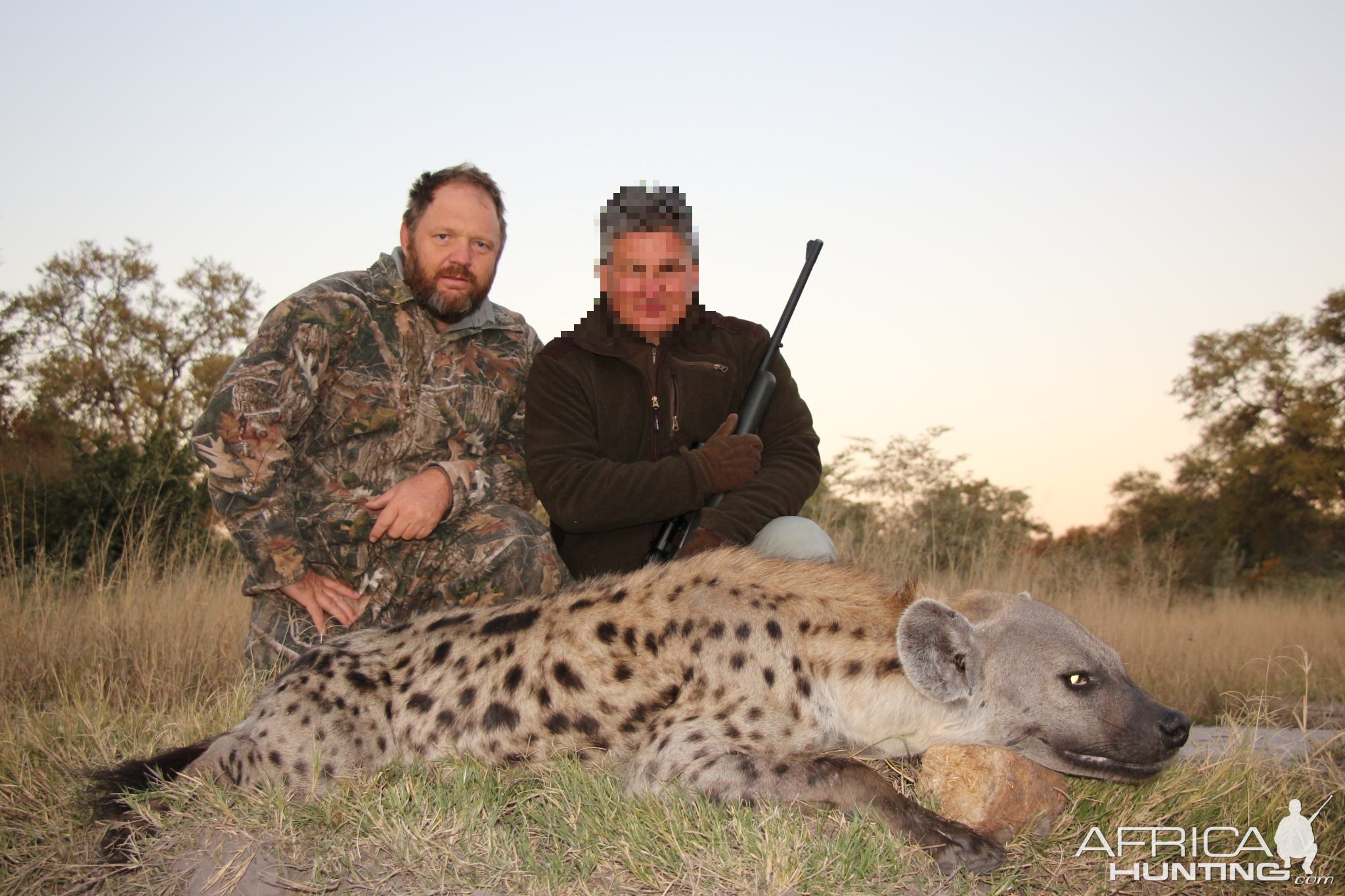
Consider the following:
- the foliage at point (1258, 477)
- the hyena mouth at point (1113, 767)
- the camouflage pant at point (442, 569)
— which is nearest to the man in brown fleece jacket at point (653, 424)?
the camouflage pant at point (442, 569)

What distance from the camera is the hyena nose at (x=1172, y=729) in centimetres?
288

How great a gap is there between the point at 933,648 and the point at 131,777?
2.74 metres

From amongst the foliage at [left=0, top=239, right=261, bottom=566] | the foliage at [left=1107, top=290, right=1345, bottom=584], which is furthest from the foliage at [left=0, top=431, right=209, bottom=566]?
the foliage at [left=1107, top=290, right=1345, bottom=584]

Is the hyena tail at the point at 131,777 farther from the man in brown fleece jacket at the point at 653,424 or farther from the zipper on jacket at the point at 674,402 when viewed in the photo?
the zipper on jacket at the point at 674,402

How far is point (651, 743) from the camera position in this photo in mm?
3059

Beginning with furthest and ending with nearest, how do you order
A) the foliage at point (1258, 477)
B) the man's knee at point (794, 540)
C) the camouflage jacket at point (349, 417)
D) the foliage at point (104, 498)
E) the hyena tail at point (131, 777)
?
the foliage at point (1258, 477) < the foliage at point (104, 498) < the camouflage jacket at point (349, 417) < the man's knee at point (794, 540) < the hyena tail at point (131, 777)

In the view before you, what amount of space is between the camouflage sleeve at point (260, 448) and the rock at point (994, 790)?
2915 millimetres

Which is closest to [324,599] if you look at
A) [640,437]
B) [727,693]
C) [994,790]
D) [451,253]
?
[640,437]

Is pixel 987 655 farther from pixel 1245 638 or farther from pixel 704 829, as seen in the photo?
pixel 1245 638

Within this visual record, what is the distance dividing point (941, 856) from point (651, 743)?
35.8 inches

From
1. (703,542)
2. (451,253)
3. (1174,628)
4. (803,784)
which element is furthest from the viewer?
(1174,628)

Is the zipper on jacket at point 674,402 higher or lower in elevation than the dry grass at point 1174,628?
higher

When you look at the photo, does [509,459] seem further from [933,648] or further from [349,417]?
[933,648]

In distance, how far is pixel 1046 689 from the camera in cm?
300
